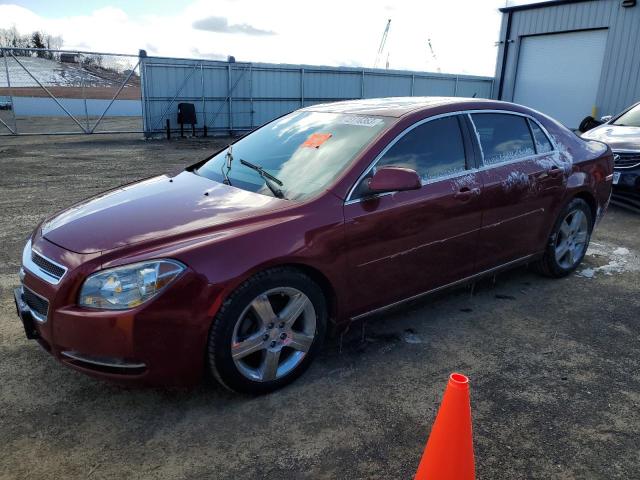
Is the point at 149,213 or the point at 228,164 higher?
the point at 228,164

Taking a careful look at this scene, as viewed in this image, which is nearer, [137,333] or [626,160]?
[137,333]

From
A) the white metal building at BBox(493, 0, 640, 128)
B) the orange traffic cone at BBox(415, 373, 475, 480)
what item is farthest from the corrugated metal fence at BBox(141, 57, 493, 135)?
the orange traffic cone at BBox(415, 373, 475, 480)

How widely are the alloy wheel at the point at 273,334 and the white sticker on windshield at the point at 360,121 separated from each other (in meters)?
1.31

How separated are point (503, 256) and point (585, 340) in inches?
33.2

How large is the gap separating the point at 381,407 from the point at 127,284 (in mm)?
1478

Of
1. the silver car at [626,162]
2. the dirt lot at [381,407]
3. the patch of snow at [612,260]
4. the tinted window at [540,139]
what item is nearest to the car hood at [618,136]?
the silver car at [626,162]

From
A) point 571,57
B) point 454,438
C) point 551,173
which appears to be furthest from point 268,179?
point 571,57

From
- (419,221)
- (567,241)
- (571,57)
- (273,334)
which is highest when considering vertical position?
(571,57)

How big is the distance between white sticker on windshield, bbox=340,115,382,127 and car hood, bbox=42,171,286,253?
896mm

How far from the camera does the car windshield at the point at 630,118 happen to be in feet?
27.1

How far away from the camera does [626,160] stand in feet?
23.7

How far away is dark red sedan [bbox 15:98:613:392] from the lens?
103 inches

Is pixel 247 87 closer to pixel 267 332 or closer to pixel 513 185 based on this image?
pixel 513 185

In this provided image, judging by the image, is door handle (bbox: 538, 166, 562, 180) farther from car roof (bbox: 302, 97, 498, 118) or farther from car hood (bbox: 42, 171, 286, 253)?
car hood (bbox: 42, 171, 286, 253)
